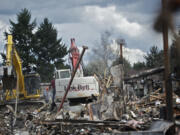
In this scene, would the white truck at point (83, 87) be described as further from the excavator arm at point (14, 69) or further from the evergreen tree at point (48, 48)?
the evergreen tree at point (48, 48)

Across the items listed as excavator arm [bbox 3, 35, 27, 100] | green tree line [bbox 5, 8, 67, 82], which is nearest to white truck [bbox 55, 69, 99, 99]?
excavator arm [bbox 3, 35, 27, 100]

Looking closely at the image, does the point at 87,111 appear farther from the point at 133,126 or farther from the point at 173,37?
the point at 173,37

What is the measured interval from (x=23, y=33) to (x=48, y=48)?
4499 mm

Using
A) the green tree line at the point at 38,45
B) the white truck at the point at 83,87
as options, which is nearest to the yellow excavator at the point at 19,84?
the white truck at the point at 83,87

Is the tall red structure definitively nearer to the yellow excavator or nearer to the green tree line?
the yellow excavator

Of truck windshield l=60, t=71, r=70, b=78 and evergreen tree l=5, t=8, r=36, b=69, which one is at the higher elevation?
evergreen tree l=5, t=8, r=36, b=69

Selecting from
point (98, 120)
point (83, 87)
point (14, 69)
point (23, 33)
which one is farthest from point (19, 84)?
point (23, 33)

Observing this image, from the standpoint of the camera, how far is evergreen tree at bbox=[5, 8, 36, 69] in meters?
45.2

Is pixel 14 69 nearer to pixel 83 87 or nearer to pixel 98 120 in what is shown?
pixel 83 87

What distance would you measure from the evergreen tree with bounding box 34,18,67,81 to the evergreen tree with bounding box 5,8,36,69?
1154 millimetres

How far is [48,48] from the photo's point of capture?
1906 inches

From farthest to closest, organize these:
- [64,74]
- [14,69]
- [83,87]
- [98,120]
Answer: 1. [64,74]
2. [83,87]
3. [14,69]
4. [98,120]

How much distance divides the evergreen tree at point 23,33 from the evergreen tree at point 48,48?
115cm

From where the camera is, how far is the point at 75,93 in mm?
19812
